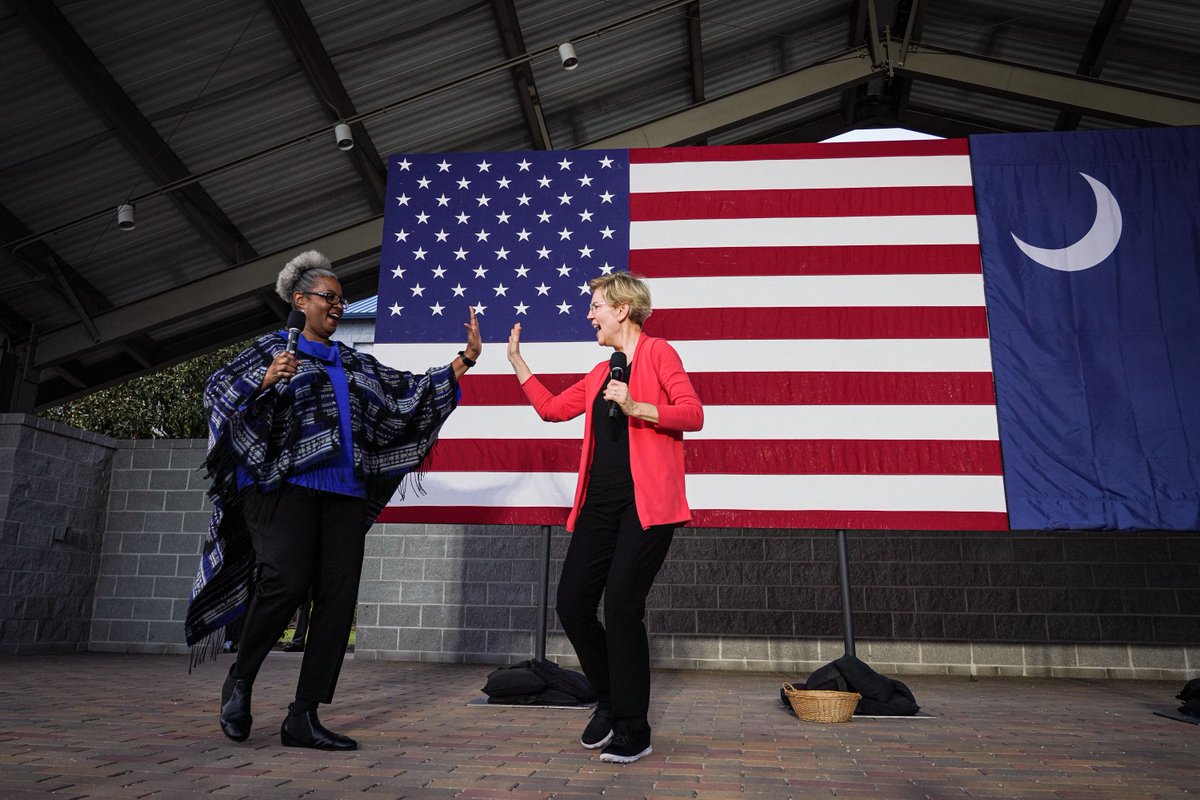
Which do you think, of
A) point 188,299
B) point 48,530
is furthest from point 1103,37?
point 48,530

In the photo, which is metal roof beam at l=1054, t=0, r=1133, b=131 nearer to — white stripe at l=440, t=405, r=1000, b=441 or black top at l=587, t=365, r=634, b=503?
white stripe at l=440, t=405, r=1000, b=441

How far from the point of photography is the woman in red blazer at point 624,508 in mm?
2361

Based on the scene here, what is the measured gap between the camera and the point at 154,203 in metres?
6.14

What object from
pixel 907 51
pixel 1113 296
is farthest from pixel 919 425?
pixel 907 51

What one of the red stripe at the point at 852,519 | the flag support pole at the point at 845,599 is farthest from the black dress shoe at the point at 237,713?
the flag support pole at the point at 845,599

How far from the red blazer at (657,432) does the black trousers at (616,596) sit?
0.05 m

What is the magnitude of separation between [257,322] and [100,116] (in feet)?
10.2

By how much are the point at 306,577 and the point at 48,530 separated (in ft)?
14.6

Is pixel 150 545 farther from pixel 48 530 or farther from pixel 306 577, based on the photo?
pixel 306 577

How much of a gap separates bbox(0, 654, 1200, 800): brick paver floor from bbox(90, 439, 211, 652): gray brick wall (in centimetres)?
206

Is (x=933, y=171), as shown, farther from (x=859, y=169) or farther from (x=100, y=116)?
(x=100, y=116)

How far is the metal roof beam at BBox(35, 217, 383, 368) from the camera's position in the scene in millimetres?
6961

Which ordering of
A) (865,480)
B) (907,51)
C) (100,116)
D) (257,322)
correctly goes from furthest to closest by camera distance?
1. (257,322)
2. (907,51)
3. (100,116)
4. (865,480)

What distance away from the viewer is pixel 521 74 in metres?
6.21
